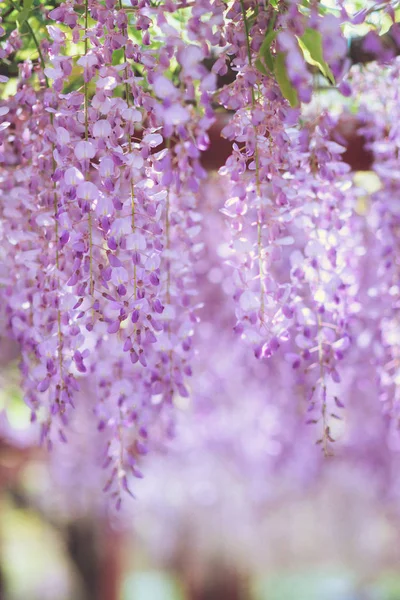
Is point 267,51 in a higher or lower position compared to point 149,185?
higher

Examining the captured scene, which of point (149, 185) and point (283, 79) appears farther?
point (149, 185)

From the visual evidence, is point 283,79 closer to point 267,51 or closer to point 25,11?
point 267,51

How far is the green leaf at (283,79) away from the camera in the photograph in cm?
144

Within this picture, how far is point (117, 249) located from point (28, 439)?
3.52 meters

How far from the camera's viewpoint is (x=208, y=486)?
707cm

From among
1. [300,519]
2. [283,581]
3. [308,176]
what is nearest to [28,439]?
[308,176]

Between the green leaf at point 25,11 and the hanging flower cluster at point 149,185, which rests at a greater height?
the green leaf at point 25,11

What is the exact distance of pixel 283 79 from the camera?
146cm

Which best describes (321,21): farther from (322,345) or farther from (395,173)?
(395,173)

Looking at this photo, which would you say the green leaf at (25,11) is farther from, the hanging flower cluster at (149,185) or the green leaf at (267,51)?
the green leaf at (267,51)

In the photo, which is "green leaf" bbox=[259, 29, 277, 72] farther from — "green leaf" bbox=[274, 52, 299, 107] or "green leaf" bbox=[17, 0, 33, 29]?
"green leaf" bbox=[17, 0, 33, 29]

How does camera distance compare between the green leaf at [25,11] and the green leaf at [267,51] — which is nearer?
the green leaf at [267,51]

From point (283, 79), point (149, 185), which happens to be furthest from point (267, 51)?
Result: point (149, 185)

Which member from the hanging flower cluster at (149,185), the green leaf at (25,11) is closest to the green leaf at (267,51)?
the hanging flower cluster at (149,185)
